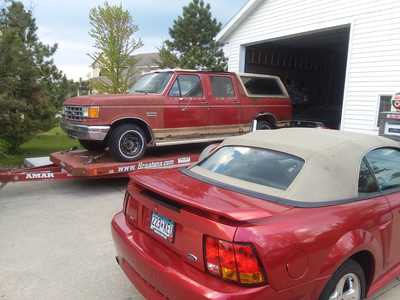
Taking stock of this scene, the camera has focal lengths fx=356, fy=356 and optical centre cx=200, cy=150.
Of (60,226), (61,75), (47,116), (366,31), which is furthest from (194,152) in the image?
(61,75)

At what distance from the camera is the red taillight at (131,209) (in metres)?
3.00

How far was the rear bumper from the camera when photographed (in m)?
2.10

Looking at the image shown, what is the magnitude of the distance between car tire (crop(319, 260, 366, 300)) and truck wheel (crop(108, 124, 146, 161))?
4.85 meters

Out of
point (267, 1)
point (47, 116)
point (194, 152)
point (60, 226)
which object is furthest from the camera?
point (267, 1)

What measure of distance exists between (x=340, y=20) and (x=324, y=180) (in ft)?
27.5

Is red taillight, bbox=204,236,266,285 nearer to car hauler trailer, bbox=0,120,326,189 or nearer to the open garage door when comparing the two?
car hauler trailer, bbox=0,120,326,189

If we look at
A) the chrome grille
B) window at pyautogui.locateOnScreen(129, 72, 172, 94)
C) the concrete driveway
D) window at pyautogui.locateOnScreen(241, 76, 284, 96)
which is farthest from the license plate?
window at pyautogui.locateOnScreen(241, 76, 284, 96)

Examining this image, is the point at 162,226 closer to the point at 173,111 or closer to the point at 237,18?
the point at 173,111

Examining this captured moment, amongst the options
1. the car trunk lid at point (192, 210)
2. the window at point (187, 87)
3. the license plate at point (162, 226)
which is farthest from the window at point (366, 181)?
the window at point (187, 87)

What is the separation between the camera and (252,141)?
3.49m

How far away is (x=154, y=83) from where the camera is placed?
7.67 meters

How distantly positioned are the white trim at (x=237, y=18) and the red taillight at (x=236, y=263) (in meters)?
11.2

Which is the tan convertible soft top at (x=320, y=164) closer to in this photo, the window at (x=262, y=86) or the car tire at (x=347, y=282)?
the car tire at (x=347, y=282)

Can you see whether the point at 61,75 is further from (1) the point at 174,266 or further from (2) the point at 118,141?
(1) the point at 174,266
